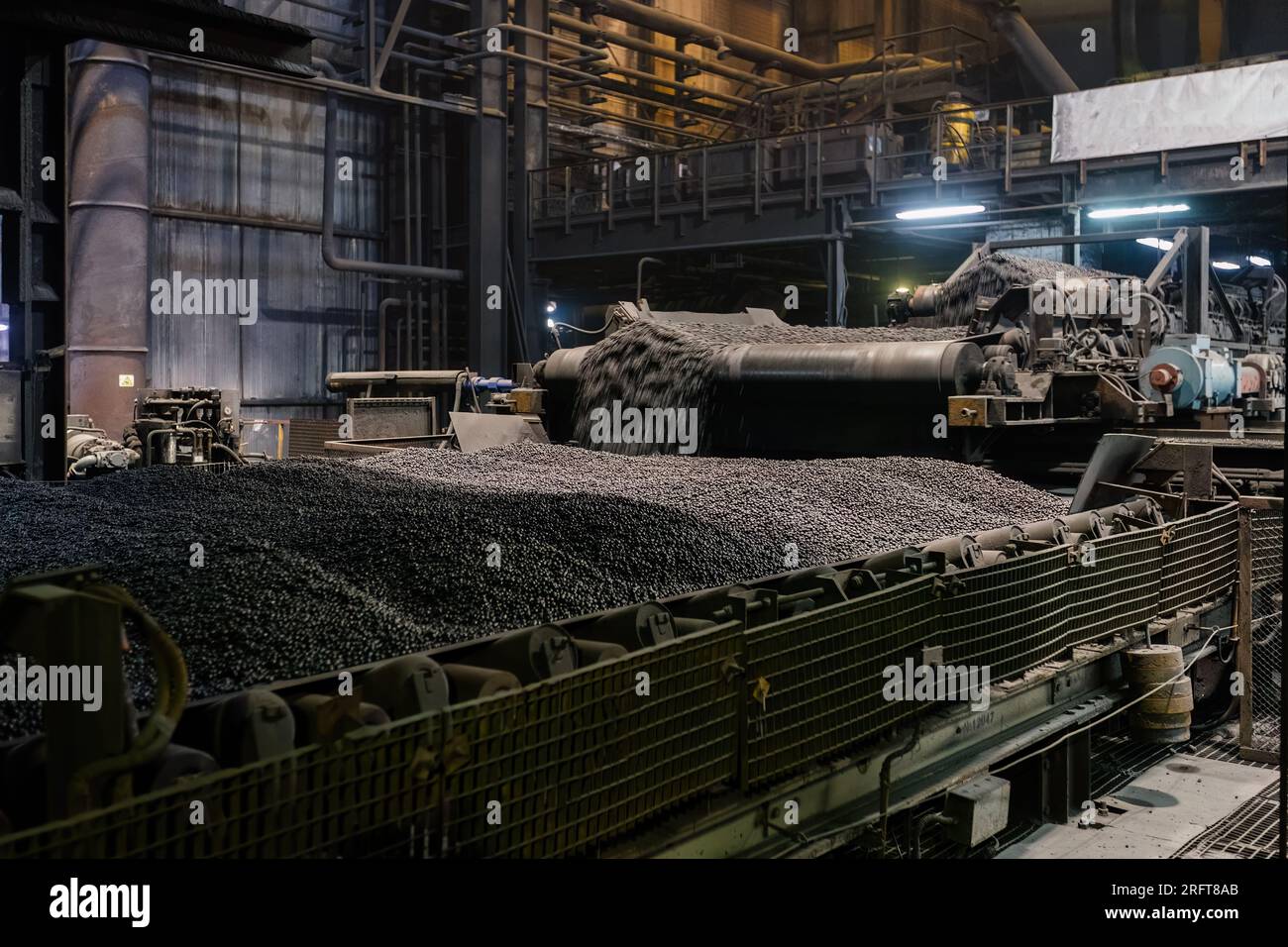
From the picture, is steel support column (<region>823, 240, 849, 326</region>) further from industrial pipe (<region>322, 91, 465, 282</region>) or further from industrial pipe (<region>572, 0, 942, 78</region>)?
industrial pipe (<region>322, 91, 465, 282</region>)

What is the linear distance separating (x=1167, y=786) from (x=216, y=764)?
142 inches

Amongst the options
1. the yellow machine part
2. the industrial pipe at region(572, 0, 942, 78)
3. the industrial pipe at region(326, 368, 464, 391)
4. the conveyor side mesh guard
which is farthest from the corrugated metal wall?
the conveyor side mesh guard

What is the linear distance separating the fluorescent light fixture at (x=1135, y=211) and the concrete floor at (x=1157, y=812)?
7980 mm

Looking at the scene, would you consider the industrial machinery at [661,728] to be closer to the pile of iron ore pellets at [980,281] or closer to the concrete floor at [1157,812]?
the concrete floor at [1157,812]

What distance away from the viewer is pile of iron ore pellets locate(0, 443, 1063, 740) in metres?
2.79

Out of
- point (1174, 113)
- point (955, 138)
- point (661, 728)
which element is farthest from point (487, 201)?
point (661, 728)

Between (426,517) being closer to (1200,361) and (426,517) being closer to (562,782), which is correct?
(562,782)

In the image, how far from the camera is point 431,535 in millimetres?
3701

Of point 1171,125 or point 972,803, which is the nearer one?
point 972,803

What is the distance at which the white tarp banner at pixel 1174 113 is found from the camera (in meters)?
10.1

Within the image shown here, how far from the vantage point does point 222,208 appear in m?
14.3

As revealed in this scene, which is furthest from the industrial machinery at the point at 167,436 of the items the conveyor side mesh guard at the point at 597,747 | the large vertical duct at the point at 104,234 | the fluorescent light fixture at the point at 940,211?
the fluorescent light fixture at the point at 940,211

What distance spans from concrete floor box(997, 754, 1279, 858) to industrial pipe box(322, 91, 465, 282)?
11893 millimetres
